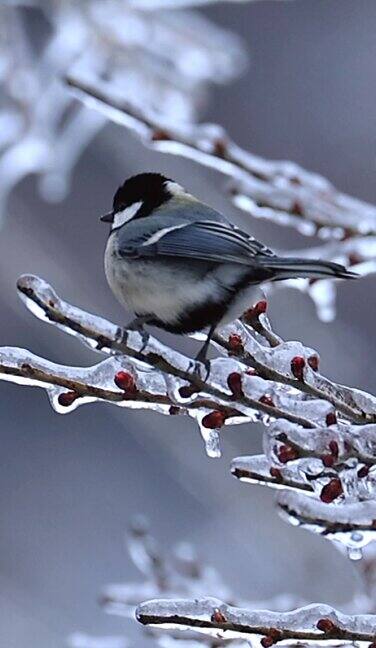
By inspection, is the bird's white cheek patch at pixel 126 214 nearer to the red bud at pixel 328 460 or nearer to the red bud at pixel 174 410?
the red bud at pixel 174 410

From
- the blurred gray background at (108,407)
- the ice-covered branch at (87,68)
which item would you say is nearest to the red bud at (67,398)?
the ice-covered branch at (87,68)

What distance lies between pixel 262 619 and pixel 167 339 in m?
3.71

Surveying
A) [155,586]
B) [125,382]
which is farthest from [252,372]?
[155,586]

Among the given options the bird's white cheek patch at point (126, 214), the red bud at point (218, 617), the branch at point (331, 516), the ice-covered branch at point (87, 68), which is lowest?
the red bud at point (218, 617)

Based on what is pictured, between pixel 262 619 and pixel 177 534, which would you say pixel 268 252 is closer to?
pixel 262 619

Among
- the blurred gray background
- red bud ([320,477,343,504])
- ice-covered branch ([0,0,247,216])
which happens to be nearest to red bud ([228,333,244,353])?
red bud ([320,477,343,504])

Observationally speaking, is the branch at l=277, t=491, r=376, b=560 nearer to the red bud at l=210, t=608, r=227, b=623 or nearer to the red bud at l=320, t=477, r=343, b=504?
the red bud at l=320, t=477, r=343, b=504

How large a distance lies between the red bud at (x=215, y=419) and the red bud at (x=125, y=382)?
0.08 m

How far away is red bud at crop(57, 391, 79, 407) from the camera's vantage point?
115 centimetres

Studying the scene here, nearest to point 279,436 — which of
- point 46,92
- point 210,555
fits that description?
point 46,92

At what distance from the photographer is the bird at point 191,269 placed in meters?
1.38

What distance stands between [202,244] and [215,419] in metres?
0.40

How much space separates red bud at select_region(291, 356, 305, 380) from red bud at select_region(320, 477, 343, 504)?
0.45ft

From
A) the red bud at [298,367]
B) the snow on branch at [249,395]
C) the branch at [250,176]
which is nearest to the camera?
the snow on branch at [249,395]
